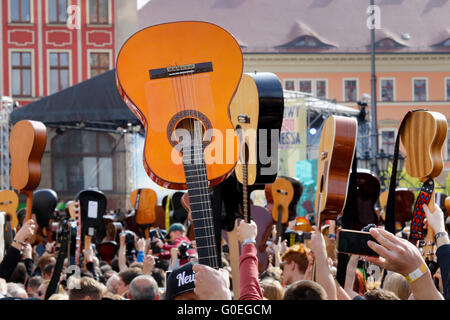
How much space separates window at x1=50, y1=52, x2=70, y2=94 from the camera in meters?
29.6

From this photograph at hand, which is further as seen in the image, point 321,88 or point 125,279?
point 321,88

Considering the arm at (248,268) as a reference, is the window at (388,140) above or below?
above

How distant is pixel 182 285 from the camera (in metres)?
2.30

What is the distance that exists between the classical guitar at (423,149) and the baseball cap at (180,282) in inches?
50.6

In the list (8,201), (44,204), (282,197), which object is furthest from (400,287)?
(44,204)

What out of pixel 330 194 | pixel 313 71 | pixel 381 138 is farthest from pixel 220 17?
pixel 330 194

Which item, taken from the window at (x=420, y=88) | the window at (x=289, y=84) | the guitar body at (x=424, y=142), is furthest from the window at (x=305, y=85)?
the guitar body at (x=424, y=142)

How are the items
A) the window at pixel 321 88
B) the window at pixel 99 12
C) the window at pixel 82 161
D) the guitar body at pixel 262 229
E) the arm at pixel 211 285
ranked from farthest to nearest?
the window at pixel 321 88 → the window at pixel 82 161 → the window at pixel 99 12 → the guitar body at pixel 262 229 → the arm at pixel 211 285

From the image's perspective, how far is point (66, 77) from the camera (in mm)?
29719

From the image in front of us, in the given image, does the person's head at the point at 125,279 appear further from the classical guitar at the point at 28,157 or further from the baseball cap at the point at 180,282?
the baseball cap at the point at 180,282

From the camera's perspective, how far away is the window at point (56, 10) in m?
29.1

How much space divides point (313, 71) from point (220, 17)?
570cm

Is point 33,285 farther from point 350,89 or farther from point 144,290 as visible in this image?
point 350,89

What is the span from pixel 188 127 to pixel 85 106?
16.3m
